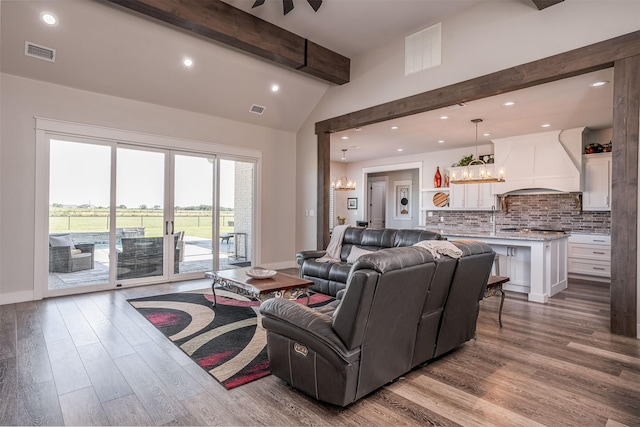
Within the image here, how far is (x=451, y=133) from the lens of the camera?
717 centimetres

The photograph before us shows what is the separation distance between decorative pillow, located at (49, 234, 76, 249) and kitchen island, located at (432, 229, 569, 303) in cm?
560

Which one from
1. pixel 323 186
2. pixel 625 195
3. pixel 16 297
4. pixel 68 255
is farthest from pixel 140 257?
pixel 625 195

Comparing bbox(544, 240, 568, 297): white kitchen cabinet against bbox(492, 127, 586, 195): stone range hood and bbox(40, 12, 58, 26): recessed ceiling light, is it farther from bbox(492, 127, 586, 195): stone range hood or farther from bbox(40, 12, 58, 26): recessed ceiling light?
bbox(40, 12, 58, 26): recessed ceiling light

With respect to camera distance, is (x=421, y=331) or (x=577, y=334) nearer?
(x=421, y=331)

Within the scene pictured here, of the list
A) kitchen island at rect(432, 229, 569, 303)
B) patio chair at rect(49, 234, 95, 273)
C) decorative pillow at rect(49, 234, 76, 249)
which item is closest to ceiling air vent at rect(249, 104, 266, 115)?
patio chair at rect(49, 234, 95, 273)

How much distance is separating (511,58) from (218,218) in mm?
5123

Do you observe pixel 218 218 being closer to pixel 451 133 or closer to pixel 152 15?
pixel 152 15

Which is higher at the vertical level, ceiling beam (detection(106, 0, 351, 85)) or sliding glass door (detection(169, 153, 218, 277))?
ceiling beam (detection(106, 0, 351, 85))

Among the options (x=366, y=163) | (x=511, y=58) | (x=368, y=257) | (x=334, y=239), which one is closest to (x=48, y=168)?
(x=334, y=239)

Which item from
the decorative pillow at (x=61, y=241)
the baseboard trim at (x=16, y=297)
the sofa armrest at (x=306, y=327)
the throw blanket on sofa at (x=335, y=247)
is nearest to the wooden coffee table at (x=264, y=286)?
the sofa armrest at (x=306, y=327)

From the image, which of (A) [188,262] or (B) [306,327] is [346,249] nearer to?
(A) [188,262]

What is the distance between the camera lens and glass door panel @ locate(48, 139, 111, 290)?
15.6ft

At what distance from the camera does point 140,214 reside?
5.49 metres

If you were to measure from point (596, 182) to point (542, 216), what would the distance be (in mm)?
1187
